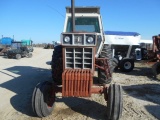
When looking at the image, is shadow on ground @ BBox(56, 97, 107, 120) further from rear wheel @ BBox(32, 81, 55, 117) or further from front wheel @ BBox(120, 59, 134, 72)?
front wheel @ BBox(120, 59, 134, 72)

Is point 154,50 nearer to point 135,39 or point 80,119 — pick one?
point 135,39

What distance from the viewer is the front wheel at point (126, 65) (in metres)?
15.0

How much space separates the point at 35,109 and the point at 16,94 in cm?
280

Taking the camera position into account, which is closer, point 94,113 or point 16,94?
point 94,113

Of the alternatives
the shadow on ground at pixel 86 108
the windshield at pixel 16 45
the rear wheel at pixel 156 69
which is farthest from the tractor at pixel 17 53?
the shadow on ground at pixel 86 108

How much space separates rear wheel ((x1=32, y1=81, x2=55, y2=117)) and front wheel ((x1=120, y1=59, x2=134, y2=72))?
29.3 ft

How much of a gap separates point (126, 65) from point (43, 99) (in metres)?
9.64

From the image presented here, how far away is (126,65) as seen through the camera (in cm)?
1510

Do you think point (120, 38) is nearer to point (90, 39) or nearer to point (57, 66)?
point (57, 66)

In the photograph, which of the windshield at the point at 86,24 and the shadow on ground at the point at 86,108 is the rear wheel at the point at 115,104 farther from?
the windshield at the point at 86,24

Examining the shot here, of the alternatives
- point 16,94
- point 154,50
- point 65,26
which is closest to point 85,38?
point 65,26

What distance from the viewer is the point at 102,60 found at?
789 centimetres

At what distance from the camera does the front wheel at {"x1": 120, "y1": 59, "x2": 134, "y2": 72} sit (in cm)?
1496

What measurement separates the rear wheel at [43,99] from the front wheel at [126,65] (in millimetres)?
8917
